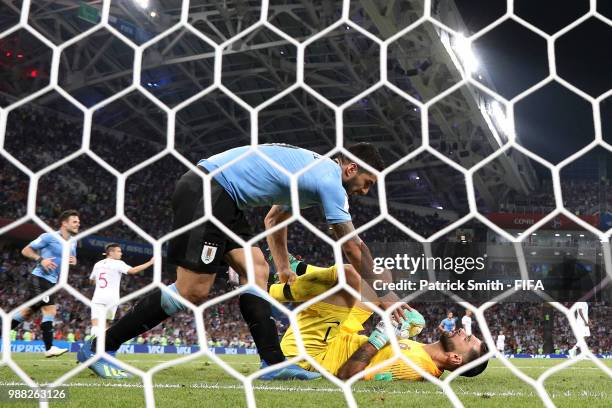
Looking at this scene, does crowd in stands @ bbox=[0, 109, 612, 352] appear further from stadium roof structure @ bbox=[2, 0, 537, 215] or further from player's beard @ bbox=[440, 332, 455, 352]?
player's beard @ bbox=[440, 332, 455, 352]

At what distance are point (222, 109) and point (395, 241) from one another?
7468mm

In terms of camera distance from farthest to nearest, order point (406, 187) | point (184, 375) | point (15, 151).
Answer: point (406, 187) → point (15, 151) → point (184, 375)

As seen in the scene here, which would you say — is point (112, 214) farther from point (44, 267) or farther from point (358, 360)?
point (358, 360)

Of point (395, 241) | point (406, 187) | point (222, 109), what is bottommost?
point (395, 241)

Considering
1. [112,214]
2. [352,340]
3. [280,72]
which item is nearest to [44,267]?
[352,340]

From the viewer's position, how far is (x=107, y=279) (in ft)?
22.0

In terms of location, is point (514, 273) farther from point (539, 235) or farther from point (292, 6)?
point (292, 6)

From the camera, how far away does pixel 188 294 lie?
8.46 feet

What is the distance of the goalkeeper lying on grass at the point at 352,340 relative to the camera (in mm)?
3109

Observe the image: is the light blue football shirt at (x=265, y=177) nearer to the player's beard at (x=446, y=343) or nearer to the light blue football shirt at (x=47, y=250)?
the player's beard at (x=446, y=343)

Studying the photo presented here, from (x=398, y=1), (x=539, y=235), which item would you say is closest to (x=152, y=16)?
(x=398, y=1)

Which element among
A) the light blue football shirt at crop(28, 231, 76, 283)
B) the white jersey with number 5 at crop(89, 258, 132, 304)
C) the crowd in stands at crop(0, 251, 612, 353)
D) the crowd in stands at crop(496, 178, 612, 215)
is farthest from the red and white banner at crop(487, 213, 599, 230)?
the light blue football shirt at crop(28, 231, 76, 283)

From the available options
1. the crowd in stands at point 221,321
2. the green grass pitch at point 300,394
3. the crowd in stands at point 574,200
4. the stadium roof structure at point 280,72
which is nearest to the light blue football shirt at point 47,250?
the green grass pitch at point 300,394

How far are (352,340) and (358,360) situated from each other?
0.65 feet
